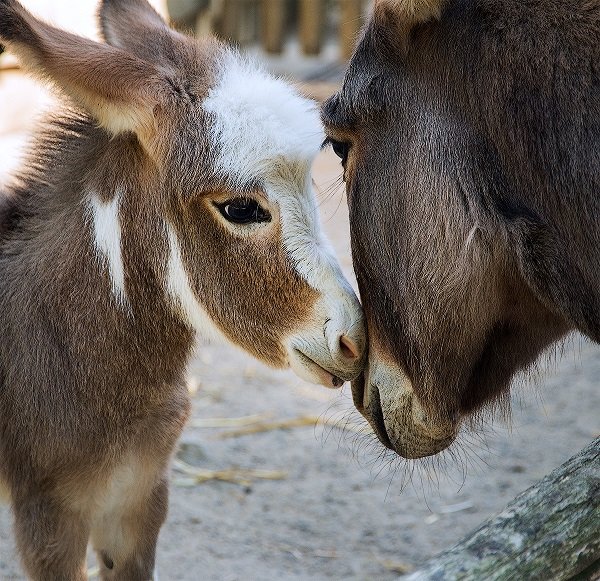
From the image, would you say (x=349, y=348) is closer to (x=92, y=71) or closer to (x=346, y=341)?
(x=346, y=341)

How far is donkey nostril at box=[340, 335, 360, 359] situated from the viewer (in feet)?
8.39

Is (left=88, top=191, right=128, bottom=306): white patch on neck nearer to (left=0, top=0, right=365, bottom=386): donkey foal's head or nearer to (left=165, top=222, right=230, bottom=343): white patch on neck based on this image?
(left=0, top=0, right=365, bottom=386): donkey foal's head

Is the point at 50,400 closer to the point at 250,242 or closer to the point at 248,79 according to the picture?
the point at 250,242

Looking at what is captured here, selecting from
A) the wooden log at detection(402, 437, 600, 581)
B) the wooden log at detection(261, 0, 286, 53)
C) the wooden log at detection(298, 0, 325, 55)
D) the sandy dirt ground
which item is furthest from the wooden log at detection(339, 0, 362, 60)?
the wooden log at detection(402, 437, 600, 581)

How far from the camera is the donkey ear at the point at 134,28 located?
2883 millimetres

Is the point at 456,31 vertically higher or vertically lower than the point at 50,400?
higher

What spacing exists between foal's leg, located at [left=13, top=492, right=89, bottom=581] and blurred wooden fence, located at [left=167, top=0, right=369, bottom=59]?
892 cm

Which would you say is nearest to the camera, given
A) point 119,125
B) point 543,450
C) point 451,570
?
point 451,570

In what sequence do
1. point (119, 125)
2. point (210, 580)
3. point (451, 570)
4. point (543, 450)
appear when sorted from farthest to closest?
point (543, 450) < point (210, 580) < point (119, 125) < point (451, 570)

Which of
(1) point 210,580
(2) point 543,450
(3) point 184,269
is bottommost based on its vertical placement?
(2) point 543,450

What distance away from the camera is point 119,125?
8.86ft

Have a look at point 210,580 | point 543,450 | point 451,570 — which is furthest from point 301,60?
point 451,570

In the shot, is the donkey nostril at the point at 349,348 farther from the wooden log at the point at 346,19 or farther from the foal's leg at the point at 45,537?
the wooden log at the point at 346,19

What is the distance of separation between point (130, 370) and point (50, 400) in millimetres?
240
